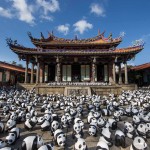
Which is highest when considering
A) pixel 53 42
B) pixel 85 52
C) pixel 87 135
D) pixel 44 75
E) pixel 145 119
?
pixel 53 42

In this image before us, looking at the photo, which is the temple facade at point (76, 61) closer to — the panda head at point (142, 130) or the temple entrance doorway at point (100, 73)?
the temple entrance doorway at point (100, 73)

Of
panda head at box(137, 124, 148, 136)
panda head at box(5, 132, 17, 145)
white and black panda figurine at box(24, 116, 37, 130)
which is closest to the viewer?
panda head at box(5, 132, 17, 145)

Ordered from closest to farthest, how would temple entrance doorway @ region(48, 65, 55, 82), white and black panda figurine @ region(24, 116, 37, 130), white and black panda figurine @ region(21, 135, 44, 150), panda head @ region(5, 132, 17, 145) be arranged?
white and black panda figurine @ region(21, 135, 44, 150) < panda head @ region(5, 132, 17, 145) < white and black panda figurine @ region(24, 116, 37, 130) < temple entrance doorway @ region(48, 65, 55, 82)

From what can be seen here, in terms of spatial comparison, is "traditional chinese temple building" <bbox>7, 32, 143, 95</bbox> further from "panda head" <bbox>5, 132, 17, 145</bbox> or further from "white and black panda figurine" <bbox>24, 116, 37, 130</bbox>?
"panda head" <bbox>5, 132, 17, 145</bbox>

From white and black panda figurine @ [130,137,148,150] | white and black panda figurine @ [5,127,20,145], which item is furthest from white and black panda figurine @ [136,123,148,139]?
white and black panda figurine @ [5,127,20,145]

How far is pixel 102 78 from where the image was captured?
77.4 ft

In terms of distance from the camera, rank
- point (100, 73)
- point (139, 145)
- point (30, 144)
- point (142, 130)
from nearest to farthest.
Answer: point (30, 144) → point (139, 145) → point (142, 130) → point (100, 73)

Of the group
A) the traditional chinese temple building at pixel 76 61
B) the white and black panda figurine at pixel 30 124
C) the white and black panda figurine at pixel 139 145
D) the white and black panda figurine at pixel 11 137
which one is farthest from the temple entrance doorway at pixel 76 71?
the white and black panda figurine at pixel 139 145

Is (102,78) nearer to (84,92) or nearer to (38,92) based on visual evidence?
(84,92)

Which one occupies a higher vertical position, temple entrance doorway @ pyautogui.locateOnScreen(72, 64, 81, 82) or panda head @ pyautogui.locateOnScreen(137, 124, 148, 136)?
temple entrance doorway @ pyautogui.locateOnScreen(72, 64, 81, 82)

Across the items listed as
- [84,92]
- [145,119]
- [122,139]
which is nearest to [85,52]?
[84,92]

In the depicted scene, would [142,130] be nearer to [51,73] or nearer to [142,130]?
[142,130]

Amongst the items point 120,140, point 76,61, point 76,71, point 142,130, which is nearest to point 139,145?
point 120,140

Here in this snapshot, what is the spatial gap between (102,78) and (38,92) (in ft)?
33.1
